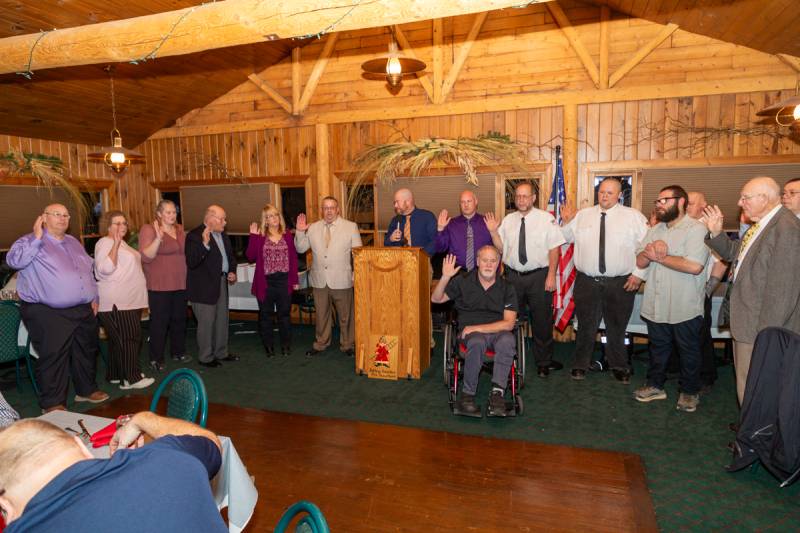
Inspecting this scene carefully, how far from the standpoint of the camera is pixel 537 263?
4.85m

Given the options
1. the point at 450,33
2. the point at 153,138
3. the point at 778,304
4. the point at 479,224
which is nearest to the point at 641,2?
the point at 450,33

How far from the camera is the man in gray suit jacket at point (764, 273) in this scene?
9.81 feet

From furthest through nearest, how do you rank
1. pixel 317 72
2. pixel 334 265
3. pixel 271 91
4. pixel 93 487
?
pixel 271 91
pixel 317 72
pixel 334 265
pixel 93 487

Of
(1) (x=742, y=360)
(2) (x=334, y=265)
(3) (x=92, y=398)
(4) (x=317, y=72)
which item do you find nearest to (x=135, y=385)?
(3) (x=92, y=398)

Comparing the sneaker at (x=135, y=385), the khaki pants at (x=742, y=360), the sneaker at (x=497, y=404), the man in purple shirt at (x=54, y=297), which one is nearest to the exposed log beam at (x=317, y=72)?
the man in purple shirt at (x=54, y=297)

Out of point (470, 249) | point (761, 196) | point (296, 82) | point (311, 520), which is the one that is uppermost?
point (296, 82)

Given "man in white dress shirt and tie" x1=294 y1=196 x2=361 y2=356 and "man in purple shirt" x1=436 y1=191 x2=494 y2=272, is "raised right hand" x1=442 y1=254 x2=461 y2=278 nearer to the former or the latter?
"man in purple shirt" x1=436 y1=191 x2=494 y2=272

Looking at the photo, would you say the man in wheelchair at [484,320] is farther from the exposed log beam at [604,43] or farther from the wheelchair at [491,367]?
the exposed log beam at [604,43]

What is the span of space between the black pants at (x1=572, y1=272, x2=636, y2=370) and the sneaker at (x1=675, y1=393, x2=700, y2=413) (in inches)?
27.5

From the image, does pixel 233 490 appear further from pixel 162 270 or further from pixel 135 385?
pixel 162 270

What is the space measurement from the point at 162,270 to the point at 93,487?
4.44 metres

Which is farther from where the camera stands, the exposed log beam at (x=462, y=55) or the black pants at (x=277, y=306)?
the exposed log beam at (x=462, y=55)

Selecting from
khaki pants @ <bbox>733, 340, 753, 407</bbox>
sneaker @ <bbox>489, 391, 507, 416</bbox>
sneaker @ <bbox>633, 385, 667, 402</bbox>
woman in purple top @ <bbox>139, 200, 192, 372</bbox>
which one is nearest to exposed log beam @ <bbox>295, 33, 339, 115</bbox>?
woman in purple top @ <bbox>139, 200, 192, 372</bbox>

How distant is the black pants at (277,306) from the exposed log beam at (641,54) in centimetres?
421
